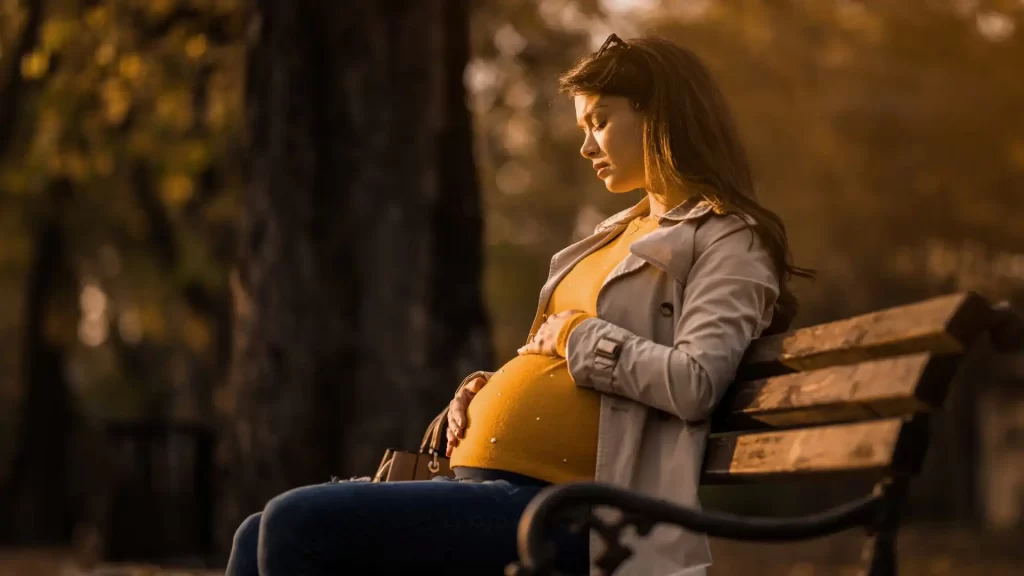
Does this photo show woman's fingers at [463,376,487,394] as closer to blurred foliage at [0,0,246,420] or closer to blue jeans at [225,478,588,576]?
blue jeans at [225,478,588,576]

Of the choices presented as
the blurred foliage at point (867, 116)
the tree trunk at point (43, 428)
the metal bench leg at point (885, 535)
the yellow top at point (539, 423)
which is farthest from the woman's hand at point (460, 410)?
the tree trunk at point (43, 428)

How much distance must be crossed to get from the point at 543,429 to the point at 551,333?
0.74ft

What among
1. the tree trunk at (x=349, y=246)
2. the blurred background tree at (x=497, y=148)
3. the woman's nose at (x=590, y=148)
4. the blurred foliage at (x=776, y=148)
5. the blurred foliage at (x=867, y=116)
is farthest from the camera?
the blurred foliage at (x=867, y=116)

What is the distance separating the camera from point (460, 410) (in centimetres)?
392

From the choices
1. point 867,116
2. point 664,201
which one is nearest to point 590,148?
point 664,201

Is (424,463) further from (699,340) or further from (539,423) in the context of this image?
(699,340)

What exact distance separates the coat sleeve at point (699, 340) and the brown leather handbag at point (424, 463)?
0.70m

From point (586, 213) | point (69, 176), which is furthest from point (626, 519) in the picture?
point (586, 213)

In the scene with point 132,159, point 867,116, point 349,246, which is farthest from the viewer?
point 867,116

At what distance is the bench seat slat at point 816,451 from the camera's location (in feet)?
9.43

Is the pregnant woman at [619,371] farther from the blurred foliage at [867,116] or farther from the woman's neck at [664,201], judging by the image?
the blurred foliage at [867,116]

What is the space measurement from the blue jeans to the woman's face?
0.86 m

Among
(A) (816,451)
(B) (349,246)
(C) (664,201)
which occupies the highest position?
(C) (664,201)

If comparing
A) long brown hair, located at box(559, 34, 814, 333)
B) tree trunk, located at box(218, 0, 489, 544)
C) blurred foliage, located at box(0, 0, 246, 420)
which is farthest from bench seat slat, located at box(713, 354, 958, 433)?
blurred foliage, located at box(0, 0, 246, 420)
